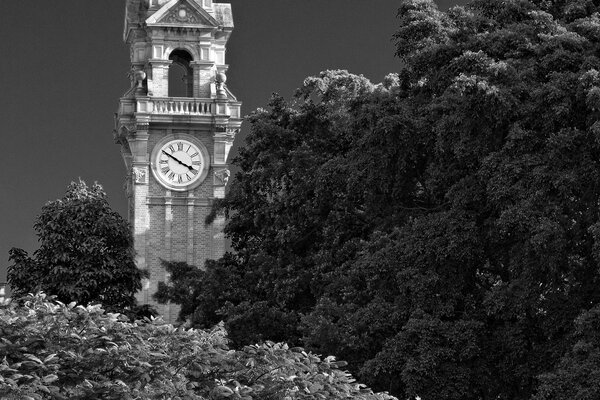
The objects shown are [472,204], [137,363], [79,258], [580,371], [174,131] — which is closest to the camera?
[137,363]

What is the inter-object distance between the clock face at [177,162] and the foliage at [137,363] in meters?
43.8

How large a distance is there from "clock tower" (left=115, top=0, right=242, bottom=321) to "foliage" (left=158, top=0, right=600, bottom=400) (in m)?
28.2

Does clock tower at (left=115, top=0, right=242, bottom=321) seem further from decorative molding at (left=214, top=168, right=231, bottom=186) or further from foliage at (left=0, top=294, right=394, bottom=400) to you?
foliage at (left=0, top=294, right=394, bottom=400)

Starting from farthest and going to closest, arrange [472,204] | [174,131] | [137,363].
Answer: [174,131]
[472,204]
[137,363]

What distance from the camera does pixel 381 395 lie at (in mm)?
20984

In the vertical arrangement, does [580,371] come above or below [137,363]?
below

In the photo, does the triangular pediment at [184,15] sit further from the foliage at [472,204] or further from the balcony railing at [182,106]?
the foliage at [472,204]

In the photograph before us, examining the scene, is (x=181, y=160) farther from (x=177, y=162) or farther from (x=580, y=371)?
(x=580, y=371)

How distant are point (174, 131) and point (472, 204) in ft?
112

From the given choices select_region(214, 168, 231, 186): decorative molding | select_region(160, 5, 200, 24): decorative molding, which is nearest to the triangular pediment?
select_region(160, 5, 200, 24): decorative molding

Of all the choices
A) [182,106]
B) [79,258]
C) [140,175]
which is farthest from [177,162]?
[79,258]

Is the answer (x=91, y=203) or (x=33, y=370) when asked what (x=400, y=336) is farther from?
(x=91, y=203)

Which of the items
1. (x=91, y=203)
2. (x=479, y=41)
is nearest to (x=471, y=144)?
(x=479, y=41)

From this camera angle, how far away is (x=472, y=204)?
31.4 metres
